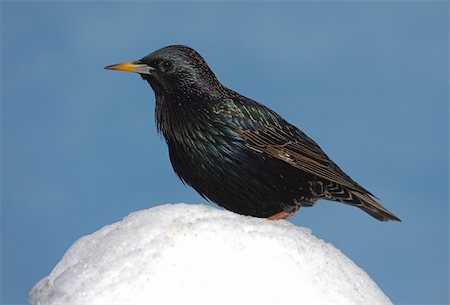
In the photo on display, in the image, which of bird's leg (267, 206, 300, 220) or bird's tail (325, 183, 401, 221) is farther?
bird's tail (325, 183, 401, 221)

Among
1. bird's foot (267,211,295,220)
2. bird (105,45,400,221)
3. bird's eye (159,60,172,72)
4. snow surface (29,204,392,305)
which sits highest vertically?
bird's eye (159,60,172,72)

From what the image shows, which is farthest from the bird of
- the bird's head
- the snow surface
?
the snow surface

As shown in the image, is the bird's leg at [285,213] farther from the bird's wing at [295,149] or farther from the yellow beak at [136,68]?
the yellow beak at [136,68]

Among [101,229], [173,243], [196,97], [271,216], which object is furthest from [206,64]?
[173,243]

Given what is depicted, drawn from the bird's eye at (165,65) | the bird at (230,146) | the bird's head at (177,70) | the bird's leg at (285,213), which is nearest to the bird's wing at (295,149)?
the bird at (230,146)

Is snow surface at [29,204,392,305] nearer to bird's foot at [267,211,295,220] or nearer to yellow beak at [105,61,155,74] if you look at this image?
bird's foot at [267,211,295,220]

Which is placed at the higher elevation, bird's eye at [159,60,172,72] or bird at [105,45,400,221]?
bird's eye at [159,60,172,72]

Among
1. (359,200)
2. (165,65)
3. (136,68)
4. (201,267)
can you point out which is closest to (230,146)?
(165,65)

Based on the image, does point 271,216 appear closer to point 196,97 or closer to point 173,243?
point 196,97
